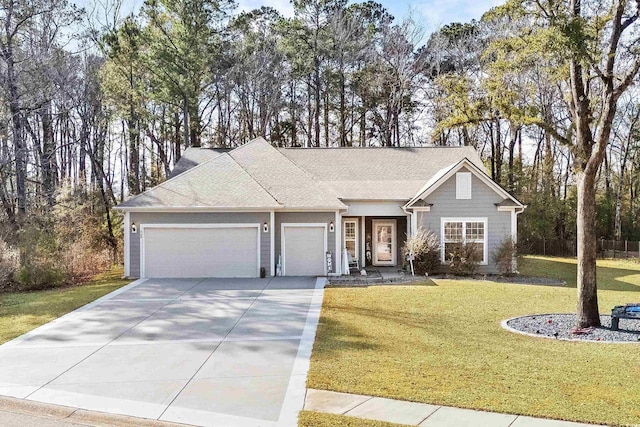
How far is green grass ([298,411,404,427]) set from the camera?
4.88 meters

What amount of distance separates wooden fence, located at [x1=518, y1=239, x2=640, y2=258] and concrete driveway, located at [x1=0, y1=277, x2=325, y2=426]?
21.6 metres

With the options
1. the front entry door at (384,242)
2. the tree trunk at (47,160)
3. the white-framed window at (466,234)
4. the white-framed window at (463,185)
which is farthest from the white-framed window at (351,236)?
the tree trunk at (47,160)

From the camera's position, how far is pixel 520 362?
694 cm

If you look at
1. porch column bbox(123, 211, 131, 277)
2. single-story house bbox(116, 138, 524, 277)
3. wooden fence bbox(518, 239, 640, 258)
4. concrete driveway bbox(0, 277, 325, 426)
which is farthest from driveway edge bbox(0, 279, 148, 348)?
wooden fence bbox(518, 239, 640, 258)

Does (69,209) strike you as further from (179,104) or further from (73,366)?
(73,366)

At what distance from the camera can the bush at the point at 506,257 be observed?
1739 centimetres

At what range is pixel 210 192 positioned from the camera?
17344 millimetres

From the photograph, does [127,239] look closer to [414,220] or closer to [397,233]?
[414,220]

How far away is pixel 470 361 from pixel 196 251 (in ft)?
38.8

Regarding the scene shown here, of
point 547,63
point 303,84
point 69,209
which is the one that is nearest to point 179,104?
point 303,84

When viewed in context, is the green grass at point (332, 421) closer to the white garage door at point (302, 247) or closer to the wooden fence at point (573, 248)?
the white garage door at point (302, 247)

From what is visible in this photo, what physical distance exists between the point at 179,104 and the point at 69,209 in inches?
463

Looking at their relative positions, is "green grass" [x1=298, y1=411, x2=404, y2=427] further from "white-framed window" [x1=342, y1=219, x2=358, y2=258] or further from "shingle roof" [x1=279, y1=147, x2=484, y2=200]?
"white-framed window" [x1=342, y1=219, x2=358, y2=258]

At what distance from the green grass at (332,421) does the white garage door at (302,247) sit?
39.9 feet
